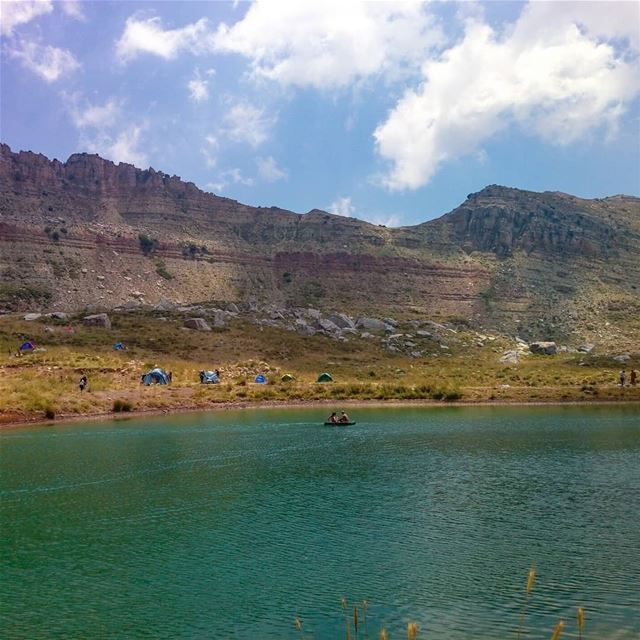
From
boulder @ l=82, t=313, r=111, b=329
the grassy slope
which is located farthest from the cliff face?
the grassy slope

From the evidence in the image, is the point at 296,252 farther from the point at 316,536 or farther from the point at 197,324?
the point at 316,536

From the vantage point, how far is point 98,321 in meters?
95.5

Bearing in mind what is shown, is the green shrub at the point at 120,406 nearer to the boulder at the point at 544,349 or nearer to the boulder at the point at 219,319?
the boulder at the point at 219,319

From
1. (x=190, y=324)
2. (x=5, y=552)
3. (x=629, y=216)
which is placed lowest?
(x=5, y=552)

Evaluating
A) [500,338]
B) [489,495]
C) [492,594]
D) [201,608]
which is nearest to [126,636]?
[201,608]

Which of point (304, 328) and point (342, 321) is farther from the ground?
point (342, 321)

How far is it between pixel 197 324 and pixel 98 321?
1416 cm

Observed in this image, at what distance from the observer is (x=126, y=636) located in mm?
14047

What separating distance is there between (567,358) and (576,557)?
3246 inches

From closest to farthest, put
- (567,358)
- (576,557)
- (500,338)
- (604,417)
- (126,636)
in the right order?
(126,636), (576,557), (604,417), (567,358), (500,338)

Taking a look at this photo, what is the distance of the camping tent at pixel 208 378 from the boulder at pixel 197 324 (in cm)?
2226

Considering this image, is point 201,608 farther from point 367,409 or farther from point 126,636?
point 367,409

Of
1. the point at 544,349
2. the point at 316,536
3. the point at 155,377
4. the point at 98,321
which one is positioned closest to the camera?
the point at 316,536

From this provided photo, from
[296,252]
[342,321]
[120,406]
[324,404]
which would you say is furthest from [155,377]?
[296,252]
